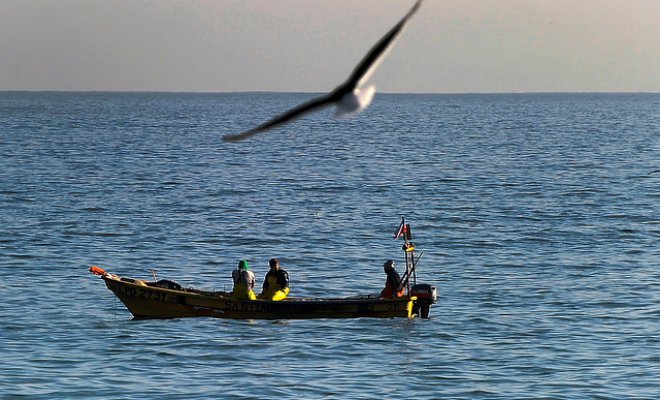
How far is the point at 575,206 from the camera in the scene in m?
57.7

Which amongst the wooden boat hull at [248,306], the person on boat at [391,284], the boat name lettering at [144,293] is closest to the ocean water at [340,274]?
the wooden boat hull at [248,306]

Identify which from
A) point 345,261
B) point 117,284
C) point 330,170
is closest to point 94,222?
point 345,261

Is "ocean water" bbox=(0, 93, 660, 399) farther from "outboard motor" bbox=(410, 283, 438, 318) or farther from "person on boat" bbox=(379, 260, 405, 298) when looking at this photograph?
"person on boat" bbox=(379, 260, 405, 298)

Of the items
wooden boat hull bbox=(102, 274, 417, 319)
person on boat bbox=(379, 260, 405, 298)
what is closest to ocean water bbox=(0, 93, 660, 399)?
wooden boat hull bbox=(102, 274, 417, 319)

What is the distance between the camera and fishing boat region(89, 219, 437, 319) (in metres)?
27.6

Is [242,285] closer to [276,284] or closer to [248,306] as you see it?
[248,306]

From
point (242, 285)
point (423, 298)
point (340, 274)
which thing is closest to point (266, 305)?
point (242, 285)

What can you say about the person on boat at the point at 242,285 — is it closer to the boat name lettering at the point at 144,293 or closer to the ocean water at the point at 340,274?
the ocean water at the point at 340,274

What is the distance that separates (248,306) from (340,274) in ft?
26.6

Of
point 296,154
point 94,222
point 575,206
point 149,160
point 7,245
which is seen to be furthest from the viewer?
point 296,154

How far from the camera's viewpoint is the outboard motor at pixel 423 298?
27922 millimetres

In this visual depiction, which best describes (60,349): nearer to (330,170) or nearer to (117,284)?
(117,284)

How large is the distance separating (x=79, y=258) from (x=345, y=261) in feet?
28.1

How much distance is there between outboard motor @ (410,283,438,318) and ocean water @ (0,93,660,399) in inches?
15.5
